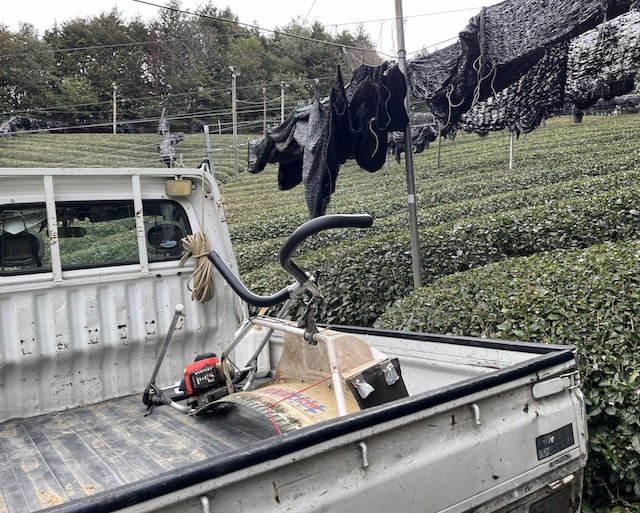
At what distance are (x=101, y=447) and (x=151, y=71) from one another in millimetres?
58371

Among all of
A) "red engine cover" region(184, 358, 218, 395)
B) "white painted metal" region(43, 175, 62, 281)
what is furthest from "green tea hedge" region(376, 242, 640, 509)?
"white painted metal" region(43, 175, 62, 281)

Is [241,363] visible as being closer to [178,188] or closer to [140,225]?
[140,225]

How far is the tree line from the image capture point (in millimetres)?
42812

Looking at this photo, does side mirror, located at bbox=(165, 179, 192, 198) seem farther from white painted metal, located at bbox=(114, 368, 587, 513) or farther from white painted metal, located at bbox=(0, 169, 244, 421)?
white painted metal, located at bbox=(114, 368, 587, 513)

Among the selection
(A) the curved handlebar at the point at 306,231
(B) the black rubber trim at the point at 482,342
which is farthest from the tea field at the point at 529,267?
(B) the black rubber trim at the point at 482,342

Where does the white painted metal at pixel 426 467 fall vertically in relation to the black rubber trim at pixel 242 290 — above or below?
below

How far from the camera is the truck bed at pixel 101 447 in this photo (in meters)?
2.04

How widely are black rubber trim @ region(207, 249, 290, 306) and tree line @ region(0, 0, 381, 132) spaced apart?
35.1m

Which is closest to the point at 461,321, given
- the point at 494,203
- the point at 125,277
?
the point at 125,277

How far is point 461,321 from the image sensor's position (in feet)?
14.3

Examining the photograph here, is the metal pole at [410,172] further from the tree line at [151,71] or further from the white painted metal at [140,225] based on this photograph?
the tree line at [151,71]

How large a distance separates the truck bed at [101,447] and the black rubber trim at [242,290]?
→ 0.60 m

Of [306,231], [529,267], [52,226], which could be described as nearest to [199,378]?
[306,231]

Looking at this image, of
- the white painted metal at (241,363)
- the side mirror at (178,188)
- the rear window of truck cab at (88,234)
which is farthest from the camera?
the side mirror at (178,188)
